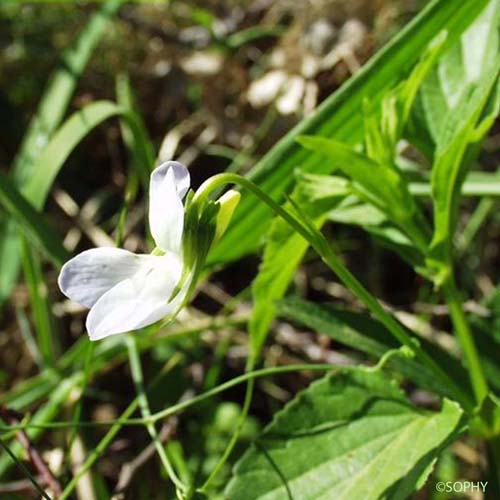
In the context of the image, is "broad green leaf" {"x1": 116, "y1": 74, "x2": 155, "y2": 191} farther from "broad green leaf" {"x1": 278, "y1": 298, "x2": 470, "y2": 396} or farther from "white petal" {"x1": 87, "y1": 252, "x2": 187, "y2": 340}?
"white petal" {"x1": 87, "y1": 252, "x2": 187, "y2": 340}

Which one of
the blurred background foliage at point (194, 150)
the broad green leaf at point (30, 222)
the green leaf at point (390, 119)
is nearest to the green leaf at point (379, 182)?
the green leaf at point (390, 119)

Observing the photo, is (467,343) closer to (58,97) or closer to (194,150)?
(194,150)

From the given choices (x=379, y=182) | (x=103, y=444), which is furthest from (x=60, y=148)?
(x=379, y=182)

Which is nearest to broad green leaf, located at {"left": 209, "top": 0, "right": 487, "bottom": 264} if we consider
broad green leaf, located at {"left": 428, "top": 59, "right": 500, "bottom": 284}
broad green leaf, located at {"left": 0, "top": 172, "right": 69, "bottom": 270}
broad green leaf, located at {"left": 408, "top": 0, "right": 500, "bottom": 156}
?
broad green leaf, located at {"left": 408, "top": 0, "right": 500, "bottom": 156}

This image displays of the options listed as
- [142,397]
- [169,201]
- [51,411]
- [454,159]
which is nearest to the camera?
[169,201]

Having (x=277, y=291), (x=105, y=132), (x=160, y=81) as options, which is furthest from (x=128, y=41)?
(x=277, y=291)

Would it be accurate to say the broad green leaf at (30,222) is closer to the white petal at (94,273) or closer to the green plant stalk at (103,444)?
the green plant stalk at (103,444)
